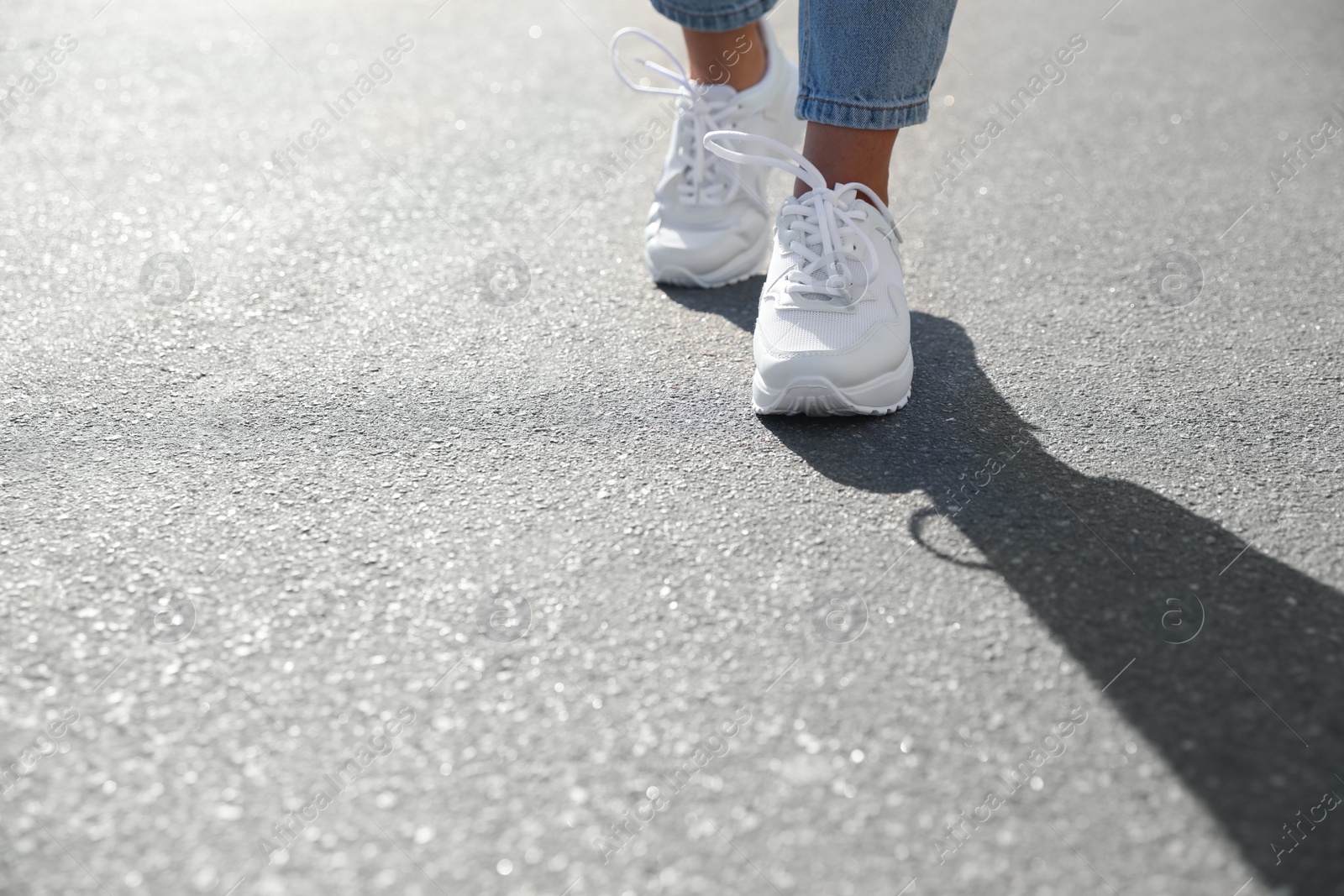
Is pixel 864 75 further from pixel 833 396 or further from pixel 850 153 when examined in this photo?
pixel 833 396

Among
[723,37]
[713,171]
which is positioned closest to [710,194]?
[713,171]

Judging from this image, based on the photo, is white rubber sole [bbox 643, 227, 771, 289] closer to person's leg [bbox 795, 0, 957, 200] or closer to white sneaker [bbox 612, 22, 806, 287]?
white sneaker [bbox 612, 22, 806, 287]

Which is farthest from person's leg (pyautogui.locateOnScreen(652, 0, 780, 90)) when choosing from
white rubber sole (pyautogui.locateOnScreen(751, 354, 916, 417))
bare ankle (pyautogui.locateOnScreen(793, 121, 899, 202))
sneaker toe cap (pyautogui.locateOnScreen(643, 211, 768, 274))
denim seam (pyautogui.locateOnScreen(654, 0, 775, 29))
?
white rubber sole (pyautogui.locateOnScreen(751, 354, 916, 417))

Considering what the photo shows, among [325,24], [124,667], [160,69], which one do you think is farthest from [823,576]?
[325,24]

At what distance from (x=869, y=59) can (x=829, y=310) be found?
37 centimetres

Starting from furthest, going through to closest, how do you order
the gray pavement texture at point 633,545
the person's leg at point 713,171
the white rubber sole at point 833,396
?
the person's leg at point 713,171
the white rubber sole at point 833,396
the gray pavement texture at point 633,545

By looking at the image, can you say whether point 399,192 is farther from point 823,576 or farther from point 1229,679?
point 1229,679

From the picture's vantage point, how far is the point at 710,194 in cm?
211

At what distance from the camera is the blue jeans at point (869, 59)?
1.62m

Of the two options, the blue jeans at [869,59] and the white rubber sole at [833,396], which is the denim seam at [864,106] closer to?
the blue jeans at [869,59]

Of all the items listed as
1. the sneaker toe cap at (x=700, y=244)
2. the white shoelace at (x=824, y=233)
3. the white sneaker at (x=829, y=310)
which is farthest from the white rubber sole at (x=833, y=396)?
the sneaker toe cap at (x=700, y=244)

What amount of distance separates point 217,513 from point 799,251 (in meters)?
0.91

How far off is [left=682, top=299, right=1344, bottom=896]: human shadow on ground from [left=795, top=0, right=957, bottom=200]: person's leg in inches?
15.2

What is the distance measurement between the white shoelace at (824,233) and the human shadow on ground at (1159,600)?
20 centimetres
